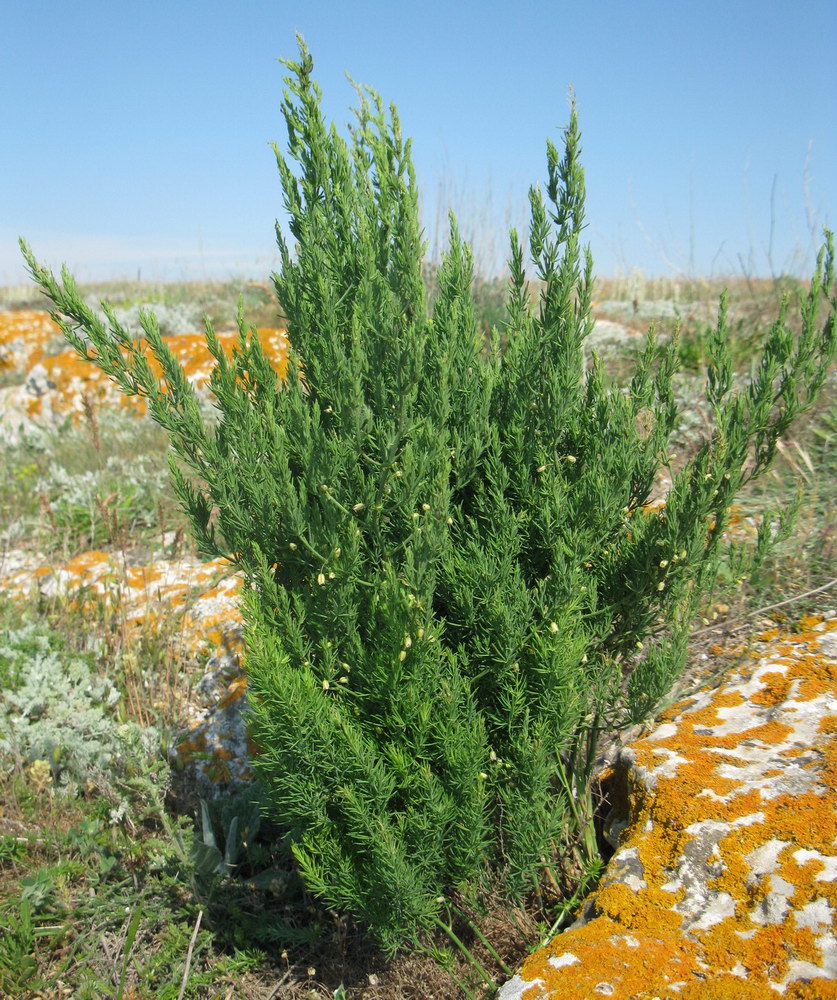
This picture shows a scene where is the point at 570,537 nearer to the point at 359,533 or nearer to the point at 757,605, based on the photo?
the point at 359,533

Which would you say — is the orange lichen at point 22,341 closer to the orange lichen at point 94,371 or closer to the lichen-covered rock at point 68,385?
the orange lichen at point 94,371

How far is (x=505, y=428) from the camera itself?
2252 mm

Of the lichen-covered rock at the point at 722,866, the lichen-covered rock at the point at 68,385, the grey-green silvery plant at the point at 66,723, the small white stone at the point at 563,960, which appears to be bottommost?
the grey-green silvery plant at the point at 66,723

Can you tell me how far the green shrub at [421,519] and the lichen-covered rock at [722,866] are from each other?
242mm

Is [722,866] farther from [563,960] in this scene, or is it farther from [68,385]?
[68,385]


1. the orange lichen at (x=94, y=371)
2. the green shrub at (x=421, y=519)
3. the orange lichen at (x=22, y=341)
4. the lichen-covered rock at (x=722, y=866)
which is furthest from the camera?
the orange lichen at (x=22, y=341)

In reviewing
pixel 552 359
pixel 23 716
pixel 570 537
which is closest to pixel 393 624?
pixel 570 537

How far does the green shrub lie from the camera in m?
1.97

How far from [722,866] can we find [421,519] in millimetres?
1155

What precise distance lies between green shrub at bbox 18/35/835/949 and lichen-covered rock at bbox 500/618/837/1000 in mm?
242

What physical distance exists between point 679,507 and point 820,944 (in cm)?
109

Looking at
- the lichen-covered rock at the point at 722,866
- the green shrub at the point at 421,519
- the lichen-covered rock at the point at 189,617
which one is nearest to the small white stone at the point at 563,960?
the lichen-covered rock at the point at 722,866

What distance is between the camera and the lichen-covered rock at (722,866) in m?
1.60

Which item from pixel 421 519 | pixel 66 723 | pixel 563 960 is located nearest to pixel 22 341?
pixel 66 723
